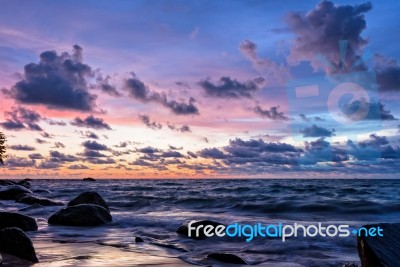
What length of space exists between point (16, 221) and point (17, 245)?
4274 mm

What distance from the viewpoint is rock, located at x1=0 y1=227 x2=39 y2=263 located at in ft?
20.3

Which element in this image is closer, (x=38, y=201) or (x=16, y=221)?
(x=16, y=221)

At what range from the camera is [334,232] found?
38.1ft

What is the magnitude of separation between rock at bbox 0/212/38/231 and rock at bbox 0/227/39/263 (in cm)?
331

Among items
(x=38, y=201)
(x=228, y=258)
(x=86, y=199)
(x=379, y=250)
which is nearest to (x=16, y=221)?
(x=86, y=199)

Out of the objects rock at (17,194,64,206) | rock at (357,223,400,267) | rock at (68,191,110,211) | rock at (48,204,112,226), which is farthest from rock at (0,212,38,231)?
rock at (17,194,64,206)

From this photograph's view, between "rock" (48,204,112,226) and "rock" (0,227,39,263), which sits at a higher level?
"rock" (0,227,39,263)

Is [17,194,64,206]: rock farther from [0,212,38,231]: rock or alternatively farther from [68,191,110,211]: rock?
[0,212,38,231]: rock

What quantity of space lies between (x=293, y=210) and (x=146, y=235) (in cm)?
1003

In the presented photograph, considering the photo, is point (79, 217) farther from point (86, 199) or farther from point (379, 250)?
point (379, 250)

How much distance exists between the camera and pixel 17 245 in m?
6.35

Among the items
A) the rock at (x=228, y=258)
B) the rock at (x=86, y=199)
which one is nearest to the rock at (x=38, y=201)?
the rock at (x=86, y=199)

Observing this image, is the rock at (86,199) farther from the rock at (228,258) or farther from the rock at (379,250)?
the rock at (379,250)

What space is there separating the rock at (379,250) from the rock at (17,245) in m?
4.73
